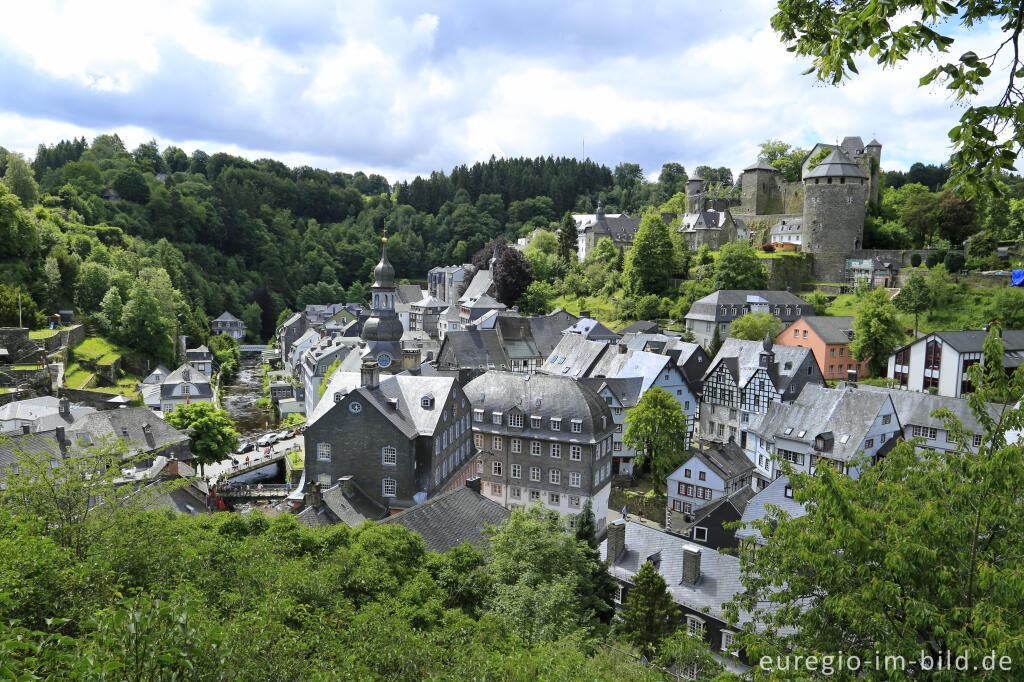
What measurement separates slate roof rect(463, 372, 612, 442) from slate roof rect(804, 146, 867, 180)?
49.5 metres

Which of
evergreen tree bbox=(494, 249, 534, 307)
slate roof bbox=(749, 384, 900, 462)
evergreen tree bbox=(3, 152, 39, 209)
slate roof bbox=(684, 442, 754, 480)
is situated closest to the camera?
slate roof bbox=(684, 442, 754, 480)

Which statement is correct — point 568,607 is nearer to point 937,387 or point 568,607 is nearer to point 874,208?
point 937,387

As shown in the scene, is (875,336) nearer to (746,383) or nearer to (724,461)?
(746,383)

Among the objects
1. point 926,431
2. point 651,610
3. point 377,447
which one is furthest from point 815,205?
point 651,610

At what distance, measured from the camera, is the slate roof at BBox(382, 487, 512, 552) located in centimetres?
2219

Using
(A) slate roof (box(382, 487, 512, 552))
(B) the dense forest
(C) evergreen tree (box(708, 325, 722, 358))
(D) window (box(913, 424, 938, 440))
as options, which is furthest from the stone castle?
(A) slate roof (box(382, 487, 512, 552))

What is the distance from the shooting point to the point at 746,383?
147 feet

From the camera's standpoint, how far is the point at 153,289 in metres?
78.3

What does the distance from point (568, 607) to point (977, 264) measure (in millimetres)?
62042

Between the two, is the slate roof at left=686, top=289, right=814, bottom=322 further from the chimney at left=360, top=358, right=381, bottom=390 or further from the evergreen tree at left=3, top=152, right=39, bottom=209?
the evergreen tree at left=3, top=152, right=39, bottom=209

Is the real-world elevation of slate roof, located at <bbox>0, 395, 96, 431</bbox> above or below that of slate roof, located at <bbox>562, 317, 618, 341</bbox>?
below

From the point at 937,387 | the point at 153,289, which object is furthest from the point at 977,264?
the point at 153,289

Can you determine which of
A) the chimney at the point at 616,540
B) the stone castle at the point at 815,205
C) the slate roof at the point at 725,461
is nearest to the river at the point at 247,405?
the slate roof at the point at 725,461

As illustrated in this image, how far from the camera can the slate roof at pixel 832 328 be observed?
177 feet
